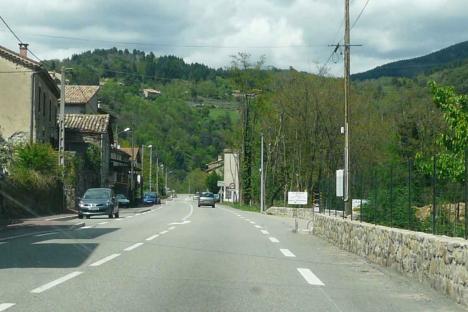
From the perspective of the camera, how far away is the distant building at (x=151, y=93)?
138 meters

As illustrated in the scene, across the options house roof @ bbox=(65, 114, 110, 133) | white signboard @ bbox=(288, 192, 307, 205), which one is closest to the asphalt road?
white signboard @ bbox=(288, 192, 307, 205)

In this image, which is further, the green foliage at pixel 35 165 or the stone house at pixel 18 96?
the stone house at pixel 18 96

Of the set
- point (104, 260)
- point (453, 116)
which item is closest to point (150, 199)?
point (453, 116)

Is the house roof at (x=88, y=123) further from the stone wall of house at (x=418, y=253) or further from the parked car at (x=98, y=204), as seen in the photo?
the stone wall of house at (x=418, y=253)

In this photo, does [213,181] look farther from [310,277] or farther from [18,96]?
[310,277]

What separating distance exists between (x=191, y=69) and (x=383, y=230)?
454 feet

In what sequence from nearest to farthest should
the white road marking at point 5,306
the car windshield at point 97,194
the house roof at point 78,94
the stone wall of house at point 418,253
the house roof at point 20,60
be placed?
the white road marking at point 5,306, the stone wall of house at point 418,253, the car windshield at point 97,194, the house roof at point 20,60, the house roof at point 78,94

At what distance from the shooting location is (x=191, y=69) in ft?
490

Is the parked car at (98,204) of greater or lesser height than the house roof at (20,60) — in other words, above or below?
below

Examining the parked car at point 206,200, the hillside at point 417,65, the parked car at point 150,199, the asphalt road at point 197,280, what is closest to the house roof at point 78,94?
the parked car at point 150,199

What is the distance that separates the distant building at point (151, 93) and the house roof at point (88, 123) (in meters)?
69.2

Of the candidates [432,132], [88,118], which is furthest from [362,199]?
[88,118]

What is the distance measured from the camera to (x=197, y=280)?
1070 centimetres

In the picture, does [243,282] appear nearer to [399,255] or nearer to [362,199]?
[399,255]
